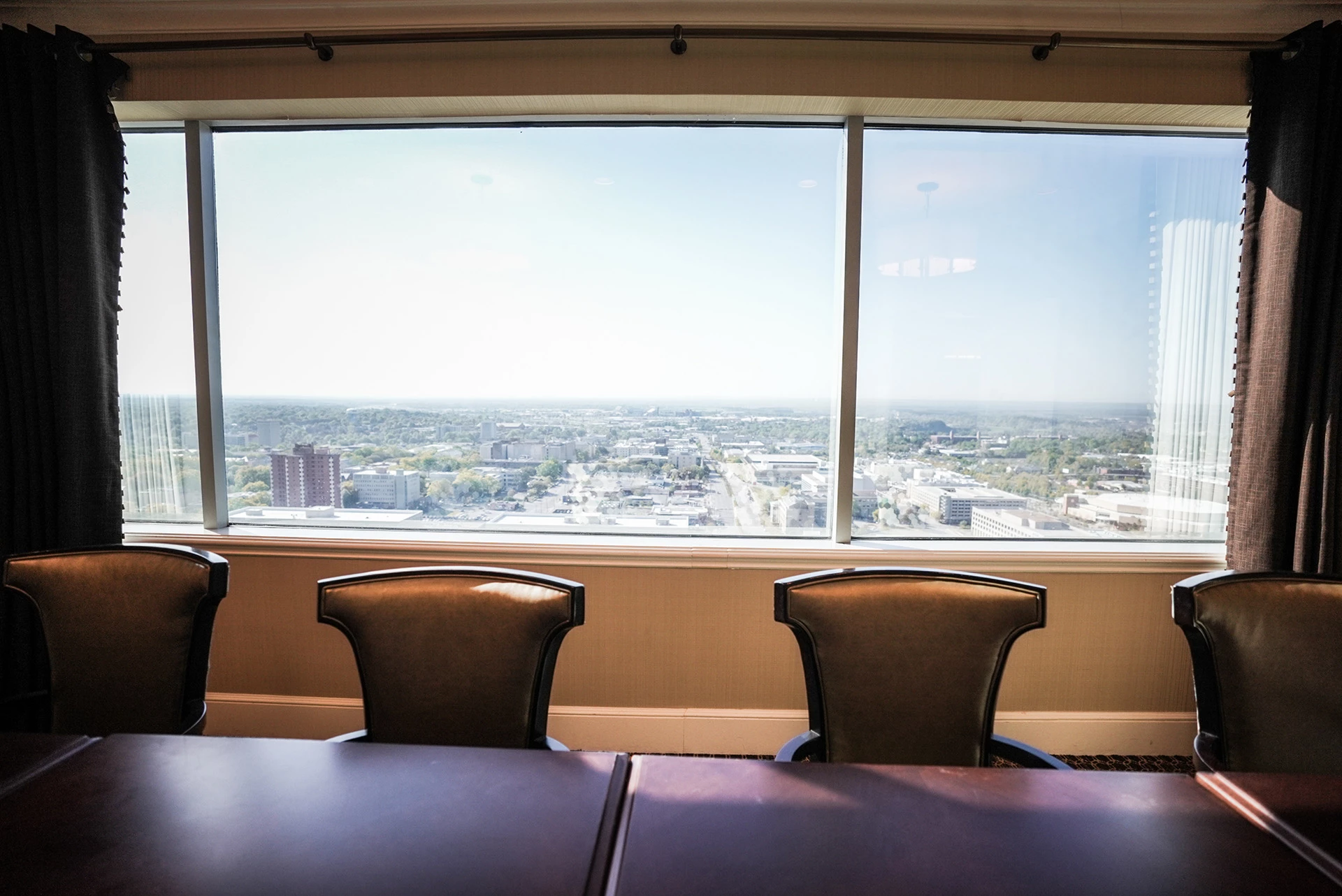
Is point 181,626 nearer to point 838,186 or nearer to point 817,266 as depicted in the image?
point 817,266

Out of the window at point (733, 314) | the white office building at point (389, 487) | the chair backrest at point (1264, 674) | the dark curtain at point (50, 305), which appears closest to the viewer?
the chair backrest at point (1264, 674)

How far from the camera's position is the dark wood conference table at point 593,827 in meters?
0.67

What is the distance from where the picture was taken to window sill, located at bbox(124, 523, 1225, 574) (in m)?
2.11

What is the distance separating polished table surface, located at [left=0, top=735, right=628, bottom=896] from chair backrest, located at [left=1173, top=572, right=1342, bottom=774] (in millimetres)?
1164

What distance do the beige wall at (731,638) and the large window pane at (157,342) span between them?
19.4 inches

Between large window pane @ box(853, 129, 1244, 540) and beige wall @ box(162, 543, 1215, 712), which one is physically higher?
large window pane @ box(853, 129, 1244, 540)

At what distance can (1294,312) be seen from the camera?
6.17 feet

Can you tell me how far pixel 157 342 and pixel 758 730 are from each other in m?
→ 2.73

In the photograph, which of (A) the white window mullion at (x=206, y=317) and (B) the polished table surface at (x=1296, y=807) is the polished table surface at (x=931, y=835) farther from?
(A) the white window mullion at (x=206, y=317)

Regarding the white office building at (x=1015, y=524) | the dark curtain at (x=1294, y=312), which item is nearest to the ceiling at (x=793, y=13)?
the dark curtain at (x=1294, y=312)

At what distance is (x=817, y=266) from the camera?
2.22 m

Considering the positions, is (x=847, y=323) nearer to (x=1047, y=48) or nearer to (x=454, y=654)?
(x=1047, y=48)

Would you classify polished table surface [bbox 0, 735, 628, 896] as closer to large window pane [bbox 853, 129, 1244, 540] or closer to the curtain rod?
large window pane [bbox 853, 129, 1244, 540]

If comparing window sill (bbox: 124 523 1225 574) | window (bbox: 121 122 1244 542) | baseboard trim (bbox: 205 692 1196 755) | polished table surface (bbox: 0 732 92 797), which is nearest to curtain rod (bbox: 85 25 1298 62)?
window (bbox: 121 122 1244 542)
